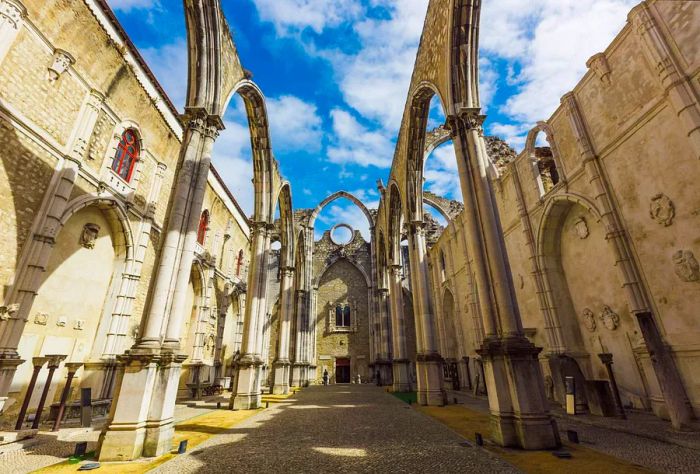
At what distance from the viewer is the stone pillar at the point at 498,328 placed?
15.3 feet

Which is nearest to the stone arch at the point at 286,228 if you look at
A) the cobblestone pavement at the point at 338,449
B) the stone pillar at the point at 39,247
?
the stone pillar at the point at 39,247

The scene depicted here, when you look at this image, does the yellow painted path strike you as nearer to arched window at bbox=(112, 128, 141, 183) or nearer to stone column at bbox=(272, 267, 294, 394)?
stone column at bbox=(272, 267, 294, 394)

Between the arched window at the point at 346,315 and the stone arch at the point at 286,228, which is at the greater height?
the stone arch at the point at 286,228

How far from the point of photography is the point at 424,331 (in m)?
10.6

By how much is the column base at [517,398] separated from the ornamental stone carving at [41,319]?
1140 centimetres

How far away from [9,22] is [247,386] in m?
11.4

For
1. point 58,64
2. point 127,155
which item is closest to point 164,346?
point 58,64

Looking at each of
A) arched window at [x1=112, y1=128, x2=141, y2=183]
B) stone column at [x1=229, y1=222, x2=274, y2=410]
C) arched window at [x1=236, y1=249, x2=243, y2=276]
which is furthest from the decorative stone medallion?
arched window at [x1=236, y1=249, x2=243, y2=276]

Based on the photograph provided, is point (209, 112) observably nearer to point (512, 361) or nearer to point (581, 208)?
point (512, 361)

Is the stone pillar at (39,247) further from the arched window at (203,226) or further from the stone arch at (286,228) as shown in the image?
the stone arch at (286,228)

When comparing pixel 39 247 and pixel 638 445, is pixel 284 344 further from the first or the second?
pixel 638 445

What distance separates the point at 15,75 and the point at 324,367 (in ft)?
75.2

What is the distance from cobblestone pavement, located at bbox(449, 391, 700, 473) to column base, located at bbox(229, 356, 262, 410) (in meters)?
8.24

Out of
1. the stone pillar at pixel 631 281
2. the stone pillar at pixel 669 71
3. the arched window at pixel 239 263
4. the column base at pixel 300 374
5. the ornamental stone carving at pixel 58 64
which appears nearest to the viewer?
the stone pillar at pixel 631 281
